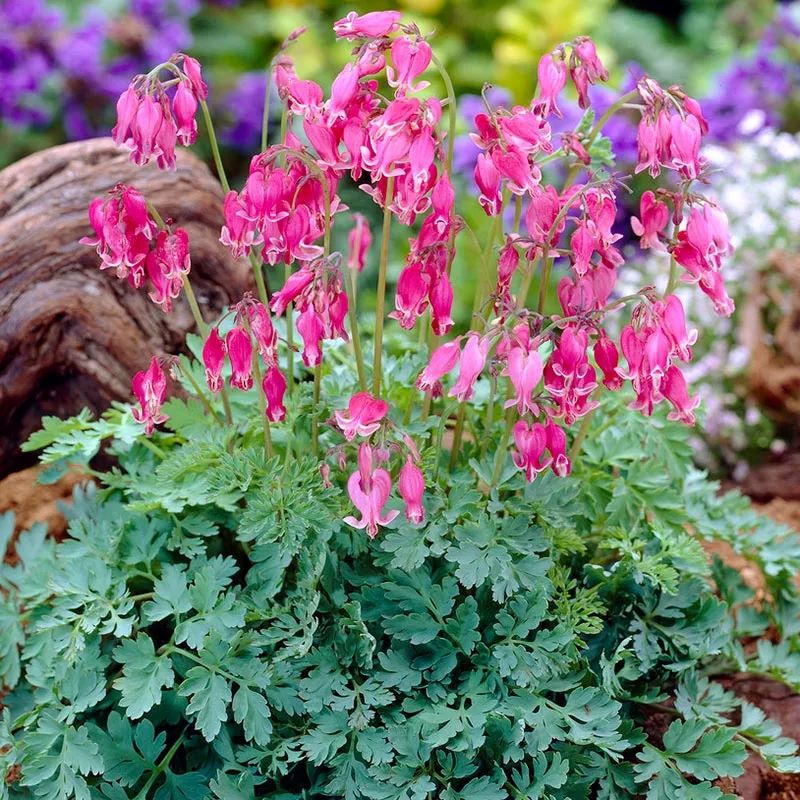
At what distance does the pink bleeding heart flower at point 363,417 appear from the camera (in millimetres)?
1937

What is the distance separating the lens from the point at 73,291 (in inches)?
123

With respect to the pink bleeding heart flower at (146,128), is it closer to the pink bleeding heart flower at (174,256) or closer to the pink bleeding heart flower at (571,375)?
the pink bleeding heart flower at (174,256)

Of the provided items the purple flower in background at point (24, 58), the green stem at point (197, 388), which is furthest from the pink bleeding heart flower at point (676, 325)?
the purple flower in background at point (24, 58)

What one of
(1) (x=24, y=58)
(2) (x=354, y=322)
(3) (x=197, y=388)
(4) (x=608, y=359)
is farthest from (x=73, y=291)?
(1) (x=24, y=58)

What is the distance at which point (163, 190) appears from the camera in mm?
3234

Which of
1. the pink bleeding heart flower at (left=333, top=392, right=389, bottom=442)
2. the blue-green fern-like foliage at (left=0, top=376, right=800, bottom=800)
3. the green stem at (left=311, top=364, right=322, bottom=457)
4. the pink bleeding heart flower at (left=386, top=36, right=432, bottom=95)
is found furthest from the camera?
the green stem at (left=311, top=364, right=322, bottom=457)

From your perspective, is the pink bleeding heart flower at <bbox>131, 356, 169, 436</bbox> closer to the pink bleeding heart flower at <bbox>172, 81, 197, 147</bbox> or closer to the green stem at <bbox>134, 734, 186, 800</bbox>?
the pink bleeding heart flower at <bbox>172, 81, 197, 147</bbox>

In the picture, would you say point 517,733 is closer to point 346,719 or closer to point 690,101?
point 346,719

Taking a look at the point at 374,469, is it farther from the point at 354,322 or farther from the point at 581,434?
the point at 581,434

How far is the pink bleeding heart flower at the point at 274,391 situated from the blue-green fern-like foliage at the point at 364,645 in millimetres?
142

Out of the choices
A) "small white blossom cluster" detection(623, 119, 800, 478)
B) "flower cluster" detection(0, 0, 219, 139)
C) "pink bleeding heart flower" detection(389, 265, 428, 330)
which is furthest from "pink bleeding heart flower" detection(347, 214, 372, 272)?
"flower cluster" detection(0, 0, 219, 139)

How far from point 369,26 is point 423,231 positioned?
1.26 feet

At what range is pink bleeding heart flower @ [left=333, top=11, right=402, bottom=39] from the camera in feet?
6.07

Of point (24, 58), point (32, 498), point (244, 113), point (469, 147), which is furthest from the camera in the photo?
point (244, 113)
